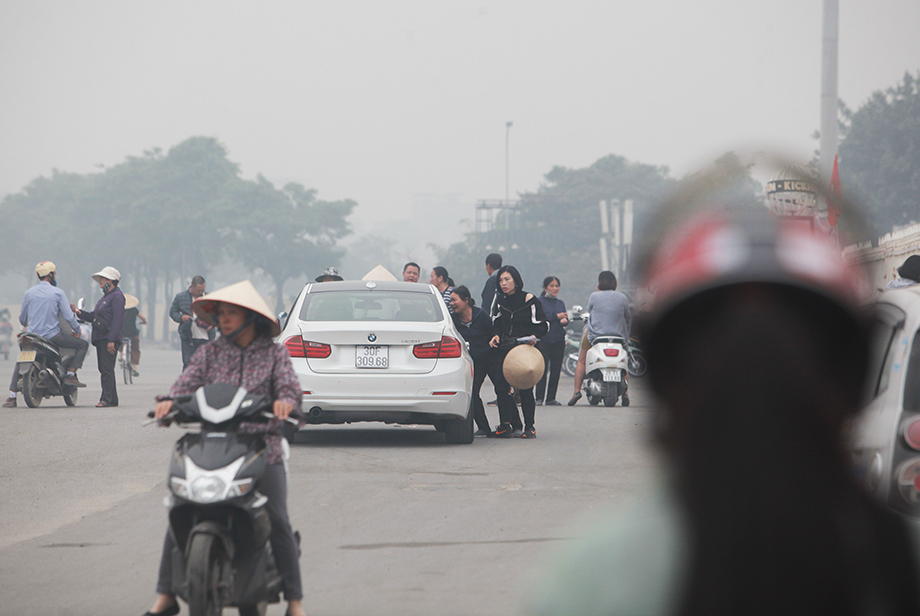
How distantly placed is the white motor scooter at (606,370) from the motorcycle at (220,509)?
11822mm

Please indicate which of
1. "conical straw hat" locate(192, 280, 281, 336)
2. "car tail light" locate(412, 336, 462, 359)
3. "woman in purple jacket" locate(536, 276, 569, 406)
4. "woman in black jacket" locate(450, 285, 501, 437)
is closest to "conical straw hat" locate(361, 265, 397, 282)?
"woman in purple jacket" locate(536, 276, 569, 406)

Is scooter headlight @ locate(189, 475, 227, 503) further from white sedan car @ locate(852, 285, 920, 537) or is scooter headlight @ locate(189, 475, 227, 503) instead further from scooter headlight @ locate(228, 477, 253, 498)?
white sedan car @ locate(852, 285, 920, 537)

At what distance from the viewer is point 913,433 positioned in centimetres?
451

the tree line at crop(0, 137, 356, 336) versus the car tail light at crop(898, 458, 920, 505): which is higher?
the tree line at crop(0, 137, 356, 336)

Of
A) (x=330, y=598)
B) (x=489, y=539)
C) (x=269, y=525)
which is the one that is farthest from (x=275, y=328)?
(x=489, y=539)

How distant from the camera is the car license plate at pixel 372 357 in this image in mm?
10375

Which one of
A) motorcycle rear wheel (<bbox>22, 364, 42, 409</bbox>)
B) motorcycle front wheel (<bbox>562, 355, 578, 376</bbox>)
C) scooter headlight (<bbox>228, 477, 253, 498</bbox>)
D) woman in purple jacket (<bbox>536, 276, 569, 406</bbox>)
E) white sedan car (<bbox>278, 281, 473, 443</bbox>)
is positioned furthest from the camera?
motorcycle front wheel (<bbox>562, 355, 578, 376</bbox>)

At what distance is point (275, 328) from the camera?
4.59 m

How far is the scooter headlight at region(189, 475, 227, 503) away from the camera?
13.4 feet

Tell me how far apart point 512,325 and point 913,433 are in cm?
725

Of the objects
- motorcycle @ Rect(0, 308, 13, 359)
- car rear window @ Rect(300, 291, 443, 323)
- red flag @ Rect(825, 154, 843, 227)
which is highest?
red flag @ Rect(825, 154, 843, 227)

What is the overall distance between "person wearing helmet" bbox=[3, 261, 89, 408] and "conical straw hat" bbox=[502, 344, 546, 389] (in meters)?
6.19

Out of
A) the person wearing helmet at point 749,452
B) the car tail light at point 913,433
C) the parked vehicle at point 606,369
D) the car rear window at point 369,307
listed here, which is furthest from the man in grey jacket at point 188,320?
the person wearing helmet at point 749,452

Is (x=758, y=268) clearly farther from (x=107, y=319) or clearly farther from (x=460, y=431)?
(x=107, y=319)
